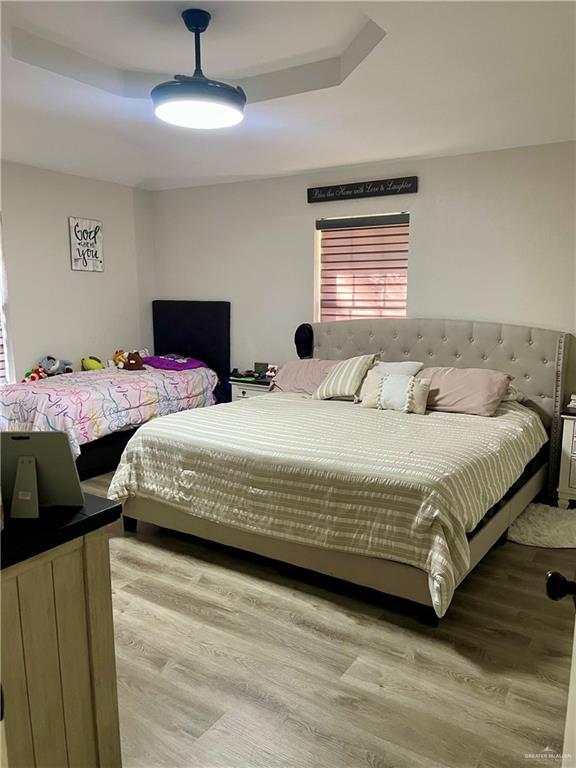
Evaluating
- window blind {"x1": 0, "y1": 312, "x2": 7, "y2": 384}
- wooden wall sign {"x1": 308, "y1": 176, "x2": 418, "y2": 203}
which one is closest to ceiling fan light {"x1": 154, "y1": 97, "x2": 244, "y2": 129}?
wooden wall sign {"x1": 308, "y1": 176, "x2": 418, "y2": 203}

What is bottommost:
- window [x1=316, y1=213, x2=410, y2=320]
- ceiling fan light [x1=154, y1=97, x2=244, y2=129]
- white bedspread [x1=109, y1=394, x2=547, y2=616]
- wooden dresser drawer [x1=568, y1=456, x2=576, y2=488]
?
wooden dresser drawer [x1=568, y1=456, x2=576, y2=488]

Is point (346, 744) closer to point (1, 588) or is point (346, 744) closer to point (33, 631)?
point (33, 631)

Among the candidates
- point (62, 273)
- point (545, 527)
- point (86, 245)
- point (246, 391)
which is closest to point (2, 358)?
point (62, 273)

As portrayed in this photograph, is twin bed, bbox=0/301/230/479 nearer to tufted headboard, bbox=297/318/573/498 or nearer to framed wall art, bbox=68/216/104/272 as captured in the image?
framed wall art, bbox=68/216/104/272

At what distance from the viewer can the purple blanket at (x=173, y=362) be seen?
208 inches

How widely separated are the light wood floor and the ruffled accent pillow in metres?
1.07

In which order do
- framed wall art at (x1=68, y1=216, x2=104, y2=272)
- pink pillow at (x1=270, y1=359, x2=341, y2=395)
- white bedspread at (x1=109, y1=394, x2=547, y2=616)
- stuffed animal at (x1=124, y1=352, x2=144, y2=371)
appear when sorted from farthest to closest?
stuffed animal at (x1=124, y1=352, x2=144, y2=371) < framed wall art at (x1=68, y1=216, x2=104, y2=272) < pink pillow at (x1=270, y1=359, x2=341, y2=395) < white bedspread at (x1=109, y1=394, x2=547, y2=616)

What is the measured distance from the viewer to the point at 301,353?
4.81 m

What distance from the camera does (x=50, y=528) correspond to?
1320 mm

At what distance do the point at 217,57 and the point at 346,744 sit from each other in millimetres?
3052

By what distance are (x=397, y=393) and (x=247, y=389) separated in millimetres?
1710

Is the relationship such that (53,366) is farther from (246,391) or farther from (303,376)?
(303,376)

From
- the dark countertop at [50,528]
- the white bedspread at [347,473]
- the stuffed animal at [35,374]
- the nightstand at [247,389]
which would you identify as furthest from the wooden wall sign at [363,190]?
the dark countertop at [50,528]

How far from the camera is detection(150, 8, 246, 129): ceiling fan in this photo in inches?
96.4
